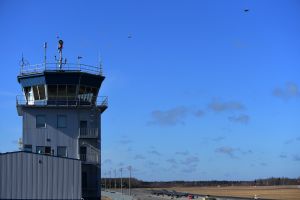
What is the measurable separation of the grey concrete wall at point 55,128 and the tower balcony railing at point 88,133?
1.14 ft

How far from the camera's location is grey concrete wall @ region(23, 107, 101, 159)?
5356 centimetres

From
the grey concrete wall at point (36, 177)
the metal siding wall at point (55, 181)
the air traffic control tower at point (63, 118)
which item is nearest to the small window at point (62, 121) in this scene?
the air traffic control tower at point (63, 118)

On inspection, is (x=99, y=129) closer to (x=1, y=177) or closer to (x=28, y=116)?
(x=28, y=116)

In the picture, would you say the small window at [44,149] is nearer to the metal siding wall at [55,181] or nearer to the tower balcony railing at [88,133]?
the tower balcony railing at [88,133]

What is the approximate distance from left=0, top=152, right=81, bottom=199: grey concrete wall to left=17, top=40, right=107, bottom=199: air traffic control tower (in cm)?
1717

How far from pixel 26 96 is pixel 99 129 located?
8.19 meters

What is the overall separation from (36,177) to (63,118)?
21451 mm

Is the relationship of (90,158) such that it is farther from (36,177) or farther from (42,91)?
(36,177)

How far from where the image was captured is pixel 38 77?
178ft

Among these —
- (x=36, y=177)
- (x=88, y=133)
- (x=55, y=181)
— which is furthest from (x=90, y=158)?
(x=36, y=177)

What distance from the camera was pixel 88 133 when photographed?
54.7m

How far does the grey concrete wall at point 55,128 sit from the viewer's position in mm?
53562


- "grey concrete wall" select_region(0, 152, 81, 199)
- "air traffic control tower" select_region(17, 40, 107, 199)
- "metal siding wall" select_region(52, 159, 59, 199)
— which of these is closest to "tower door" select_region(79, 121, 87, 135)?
"air traffic control tower" select_region(17, 40, 107, 199)

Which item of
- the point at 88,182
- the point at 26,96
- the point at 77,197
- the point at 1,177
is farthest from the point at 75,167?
the point at 26,96
